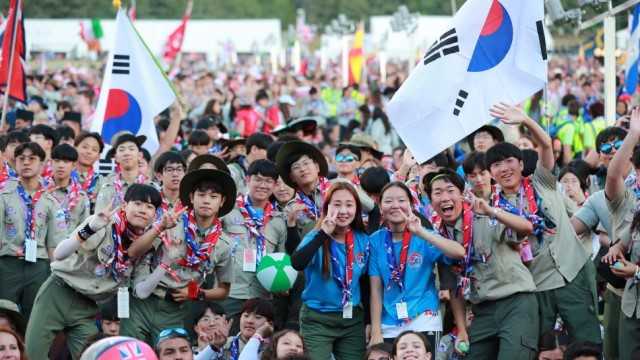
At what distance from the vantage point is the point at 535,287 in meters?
10.2

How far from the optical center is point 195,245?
34.2 ft

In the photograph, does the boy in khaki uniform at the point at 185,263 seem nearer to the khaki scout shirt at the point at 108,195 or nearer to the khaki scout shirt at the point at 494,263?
the khaki scout shirt at the point at 108,195

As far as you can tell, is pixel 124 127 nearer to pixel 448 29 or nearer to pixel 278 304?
pixel 278 304

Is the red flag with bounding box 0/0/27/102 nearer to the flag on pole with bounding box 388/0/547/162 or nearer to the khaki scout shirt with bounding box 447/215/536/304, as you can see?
the flag on pole with bounding box 388/0/547/162

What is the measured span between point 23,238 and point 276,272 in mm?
2665

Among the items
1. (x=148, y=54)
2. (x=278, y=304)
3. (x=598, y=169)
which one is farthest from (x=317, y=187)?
(x=148, y=54)

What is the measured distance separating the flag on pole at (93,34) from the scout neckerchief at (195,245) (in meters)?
37.1

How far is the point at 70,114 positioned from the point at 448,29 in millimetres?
10637

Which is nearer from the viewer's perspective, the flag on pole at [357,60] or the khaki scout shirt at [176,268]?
the khaki scout shirt at [176,268]

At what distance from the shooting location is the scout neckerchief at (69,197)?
12625 millimetres

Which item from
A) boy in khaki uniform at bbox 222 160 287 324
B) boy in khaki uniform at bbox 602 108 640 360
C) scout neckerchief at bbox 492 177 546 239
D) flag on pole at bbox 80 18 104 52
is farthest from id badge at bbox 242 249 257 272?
flag on pole at bbox 80 18 104 52

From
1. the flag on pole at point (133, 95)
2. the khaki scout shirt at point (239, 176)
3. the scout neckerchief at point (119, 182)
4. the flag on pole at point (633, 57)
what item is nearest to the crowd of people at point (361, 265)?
the scout neckerchief at point (119, 182)

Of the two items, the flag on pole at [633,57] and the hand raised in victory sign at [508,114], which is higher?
the flag on pole at [633,57]

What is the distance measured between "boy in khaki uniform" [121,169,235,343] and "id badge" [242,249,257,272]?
0.67 m
